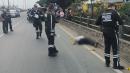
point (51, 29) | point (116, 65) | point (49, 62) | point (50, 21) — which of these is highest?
point (50, 21)

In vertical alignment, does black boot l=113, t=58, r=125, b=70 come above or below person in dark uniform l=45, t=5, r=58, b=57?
below

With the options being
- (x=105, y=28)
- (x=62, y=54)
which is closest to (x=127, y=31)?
(x=62, y=54)

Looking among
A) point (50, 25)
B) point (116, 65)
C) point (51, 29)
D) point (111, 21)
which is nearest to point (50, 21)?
point (50, 25)

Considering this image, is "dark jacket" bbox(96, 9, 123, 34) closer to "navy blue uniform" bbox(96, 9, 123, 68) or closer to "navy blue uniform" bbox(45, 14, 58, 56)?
"navy blue uniform" bbox(96, 9, 123, 68)

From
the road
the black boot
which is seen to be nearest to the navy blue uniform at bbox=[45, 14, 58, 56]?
the road

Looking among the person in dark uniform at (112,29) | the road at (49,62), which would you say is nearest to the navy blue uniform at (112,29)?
the person in dark uniform at (112,29)

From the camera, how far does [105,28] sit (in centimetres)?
1117

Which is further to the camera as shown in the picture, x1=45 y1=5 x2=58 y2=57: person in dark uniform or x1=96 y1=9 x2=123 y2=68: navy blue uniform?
x1=45 y1=5 x2=58 y2=57: person in dark uniform

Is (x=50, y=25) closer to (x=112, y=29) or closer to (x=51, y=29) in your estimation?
(x=51, y=29)

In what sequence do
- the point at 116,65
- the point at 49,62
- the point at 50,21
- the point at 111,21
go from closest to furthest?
1. the point at 116,65
2. the point at 111,21
3. the point at 49,62
4. the point at 50,21

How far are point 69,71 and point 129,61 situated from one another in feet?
7.86

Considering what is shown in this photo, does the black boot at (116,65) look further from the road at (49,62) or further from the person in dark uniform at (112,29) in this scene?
the road at (49,62)

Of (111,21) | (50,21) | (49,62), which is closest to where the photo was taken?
(111,21)

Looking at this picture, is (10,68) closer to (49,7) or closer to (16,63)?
(16,63)
